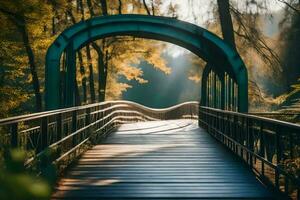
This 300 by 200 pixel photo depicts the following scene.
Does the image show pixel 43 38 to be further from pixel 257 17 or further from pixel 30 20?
pixel 257 17

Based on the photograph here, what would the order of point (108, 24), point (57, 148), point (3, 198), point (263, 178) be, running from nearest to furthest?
point (3, 198)
point (263, 178)
point (57, 148)
point (108, 24)

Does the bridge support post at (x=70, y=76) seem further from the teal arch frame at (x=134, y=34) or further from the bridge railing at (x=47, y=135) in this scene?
the bridge railing at (x=47, y=135)

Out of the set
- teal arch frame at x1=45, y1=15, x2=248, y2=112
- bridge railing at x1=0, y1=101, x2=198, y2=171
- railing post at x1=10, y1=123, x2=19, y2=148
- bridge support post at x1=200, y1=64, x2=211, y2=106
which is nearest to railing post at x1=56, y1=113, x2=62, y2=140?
bridge railing at x1=0, y1=101, x2=198, y2=171

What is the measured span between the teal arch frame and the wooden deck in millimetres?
2104

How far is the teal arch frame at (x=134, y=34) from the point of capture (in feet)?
41.4

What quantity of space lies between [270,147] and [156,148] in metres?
6.03

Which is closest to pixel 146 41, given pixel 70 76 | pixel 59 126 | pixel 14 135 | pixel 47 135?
pixel 70 76

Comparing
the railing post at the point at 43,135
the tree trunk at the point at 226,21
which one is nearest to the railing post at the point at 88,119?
the railing post at the point at 43,135

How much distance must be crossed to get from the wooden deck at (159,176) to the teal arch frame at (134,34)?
2.10 meters

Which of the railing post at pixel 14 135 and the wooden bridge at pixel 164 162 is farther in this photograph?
the wooden bridge at pixel 164 162

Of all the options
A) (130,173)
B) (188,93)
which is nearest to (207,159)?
(130,173)

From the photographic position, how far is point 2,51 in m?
16.0

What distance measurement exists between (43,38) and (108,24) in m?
5.24

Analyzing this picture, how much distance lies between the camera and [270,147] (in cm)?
657
